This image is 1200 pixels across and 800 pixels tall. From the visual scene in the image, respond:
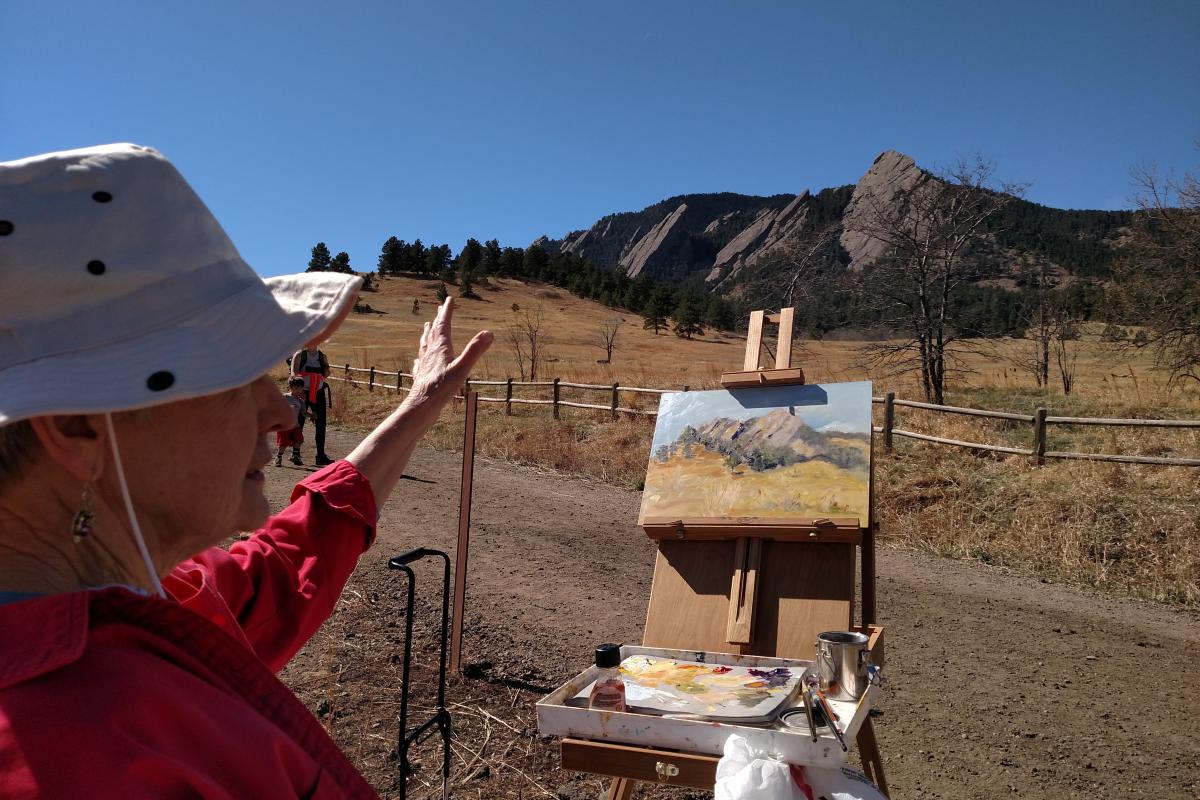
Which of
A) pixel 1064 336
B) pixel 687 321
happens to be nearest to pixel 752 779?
pixel 1064 336

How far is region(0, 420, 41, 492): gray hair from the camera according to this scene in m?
0.90

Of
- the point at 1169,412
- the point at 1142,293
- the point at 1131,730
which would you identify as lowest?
the point at 1131,730

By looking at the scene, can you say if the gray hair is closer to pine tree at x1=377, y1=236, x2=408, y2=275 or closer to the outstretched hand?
the outstretched hand

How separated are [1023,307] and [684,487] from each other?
28.7 m

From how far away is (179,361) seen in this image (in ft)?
3.06

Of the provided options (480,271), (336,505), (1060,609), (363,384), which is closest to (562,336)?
(480,271)

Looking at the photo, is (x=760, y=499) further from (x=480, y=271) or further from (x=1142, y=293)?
(x=480, y=271)

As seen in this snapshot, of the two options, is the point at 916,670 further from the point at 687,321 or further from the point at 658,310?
the point at 658,310

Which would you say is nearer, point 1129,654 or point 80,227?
point 80,227

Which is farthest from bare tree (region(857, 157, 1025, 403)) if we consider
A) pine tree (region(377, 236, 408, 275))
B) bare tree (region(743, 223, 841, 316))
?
pine tree (region(377, 236, 408, 275))

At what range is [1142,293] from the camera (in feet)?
57.0

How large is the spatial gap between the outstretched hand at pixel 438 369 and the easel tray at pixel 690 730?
3.01 feet

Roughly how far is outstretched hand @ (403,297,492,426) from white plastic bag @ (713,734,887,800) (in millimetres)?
1079

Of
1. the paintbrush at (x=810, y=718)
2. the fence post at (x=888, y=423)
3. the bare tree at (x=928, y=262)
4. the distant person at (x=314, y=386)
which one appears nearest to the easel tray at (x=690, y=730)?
the paintbrush at (x=810, y=718)
